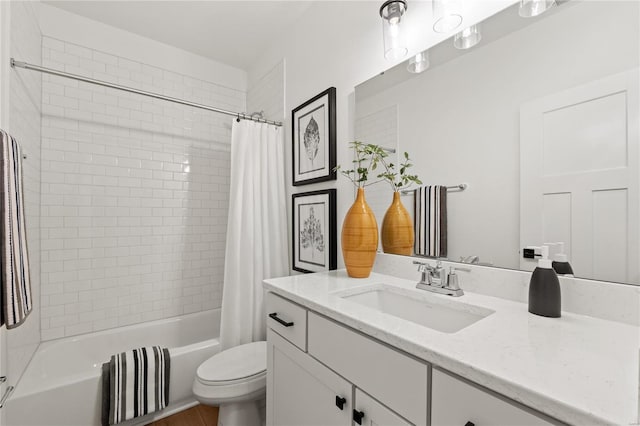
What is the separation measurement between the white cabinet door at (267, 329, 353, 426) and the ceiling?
2.04 m

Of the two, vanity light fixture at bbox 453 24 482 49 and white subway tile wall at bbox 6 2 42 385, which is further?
white subway tile wall at bbox 6 2 42 385

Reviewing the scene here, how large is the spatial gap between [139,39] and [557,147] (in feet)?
9.26

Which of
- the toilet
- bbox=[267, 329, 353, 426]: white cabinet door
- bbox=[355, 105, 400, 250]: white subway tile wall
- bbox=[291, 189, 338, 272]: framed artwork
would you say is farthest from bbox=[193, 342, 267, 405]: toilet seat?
bbox=[355, 105, 400, 250]: white subway tile wall

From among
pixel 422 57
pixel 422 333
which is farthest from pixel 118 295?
pixel 422 57

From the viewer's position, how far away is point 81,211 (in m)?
2.03

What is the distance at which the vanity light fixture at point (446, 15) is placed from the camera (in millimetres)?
1057

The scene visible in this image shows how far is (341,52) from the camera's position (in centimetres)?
160

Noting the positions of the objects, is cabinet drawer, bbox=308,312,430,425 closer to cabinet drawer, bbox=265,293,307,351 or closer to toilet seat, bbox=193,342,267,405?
cabinet drawer, bbox=265,293,307,351

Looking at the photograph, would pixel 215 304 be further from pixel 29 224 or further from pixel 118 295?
pixel 29 224

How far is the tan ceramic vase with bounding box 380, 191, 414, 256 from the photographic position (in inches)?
50.2

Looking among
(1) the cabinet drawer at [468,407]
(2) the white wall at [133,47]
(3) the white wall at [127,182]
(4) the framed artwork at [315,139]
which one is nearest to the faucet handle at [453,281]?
(1) the cabinet drawer at [468,407]

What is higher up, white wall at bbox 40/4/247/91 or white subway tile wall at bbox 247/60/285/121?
white wall at bbox 40/4/247/91

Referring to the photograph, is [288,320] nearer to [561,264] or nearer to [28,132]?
[561,264]

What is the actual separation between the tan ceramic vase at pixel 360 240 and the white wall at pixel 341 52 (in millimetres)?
276
